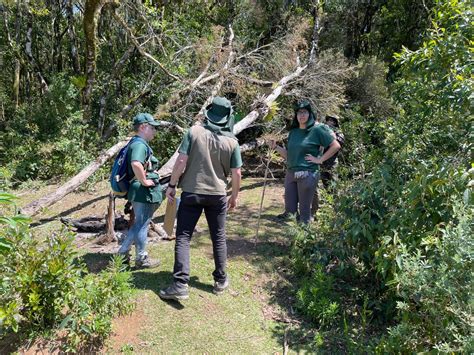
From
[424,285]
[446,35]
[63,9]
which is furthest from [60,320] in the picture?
[63,9]

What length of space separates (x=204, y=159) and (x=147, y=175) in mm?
801

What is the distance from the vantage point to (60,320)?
3230mm

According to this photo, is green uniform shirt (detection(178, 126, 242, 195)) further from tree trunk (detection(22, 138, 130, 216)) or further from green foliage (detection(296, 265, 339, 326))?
tree trunk (detection(22, 138, 130, 216))

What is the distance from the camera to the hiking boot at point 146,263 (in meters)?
4.55

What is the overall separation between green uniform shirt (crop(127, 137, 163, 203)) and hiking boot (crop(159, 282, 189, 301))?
94 cm

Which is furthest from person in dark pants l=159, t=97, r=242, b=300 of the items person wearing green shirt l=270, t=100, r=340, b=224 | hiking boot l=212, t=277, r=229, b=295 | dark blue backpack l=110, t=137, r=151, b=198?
person wearing green shirt l=270, t=100, r=340, b=224

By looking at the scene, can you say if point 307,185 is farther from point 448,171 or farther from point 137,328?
point 137,328

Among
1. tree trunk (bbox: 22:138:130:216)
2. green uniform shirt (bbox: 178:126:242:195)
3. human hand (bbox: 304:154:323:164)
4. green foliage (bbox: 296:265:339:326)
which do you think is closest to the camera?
green uniform shirt (bbox: 178:126:242:195)

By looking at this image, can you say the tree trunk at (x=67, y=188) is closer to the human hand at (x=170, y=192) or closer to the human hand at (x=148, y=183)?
the human hand at (x=148, y=183)

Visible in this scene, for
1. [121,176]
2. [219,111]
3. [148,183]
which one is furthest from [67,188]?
[219,111]

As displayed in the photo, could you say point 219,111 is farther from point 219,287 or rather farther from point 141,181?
point 219,287

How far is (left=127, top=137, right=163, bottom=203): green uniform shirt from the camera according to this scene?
13.5ft

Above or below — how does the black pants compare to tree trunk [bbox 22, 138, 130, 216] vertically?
above

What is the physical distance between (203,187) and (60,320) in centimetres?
167
